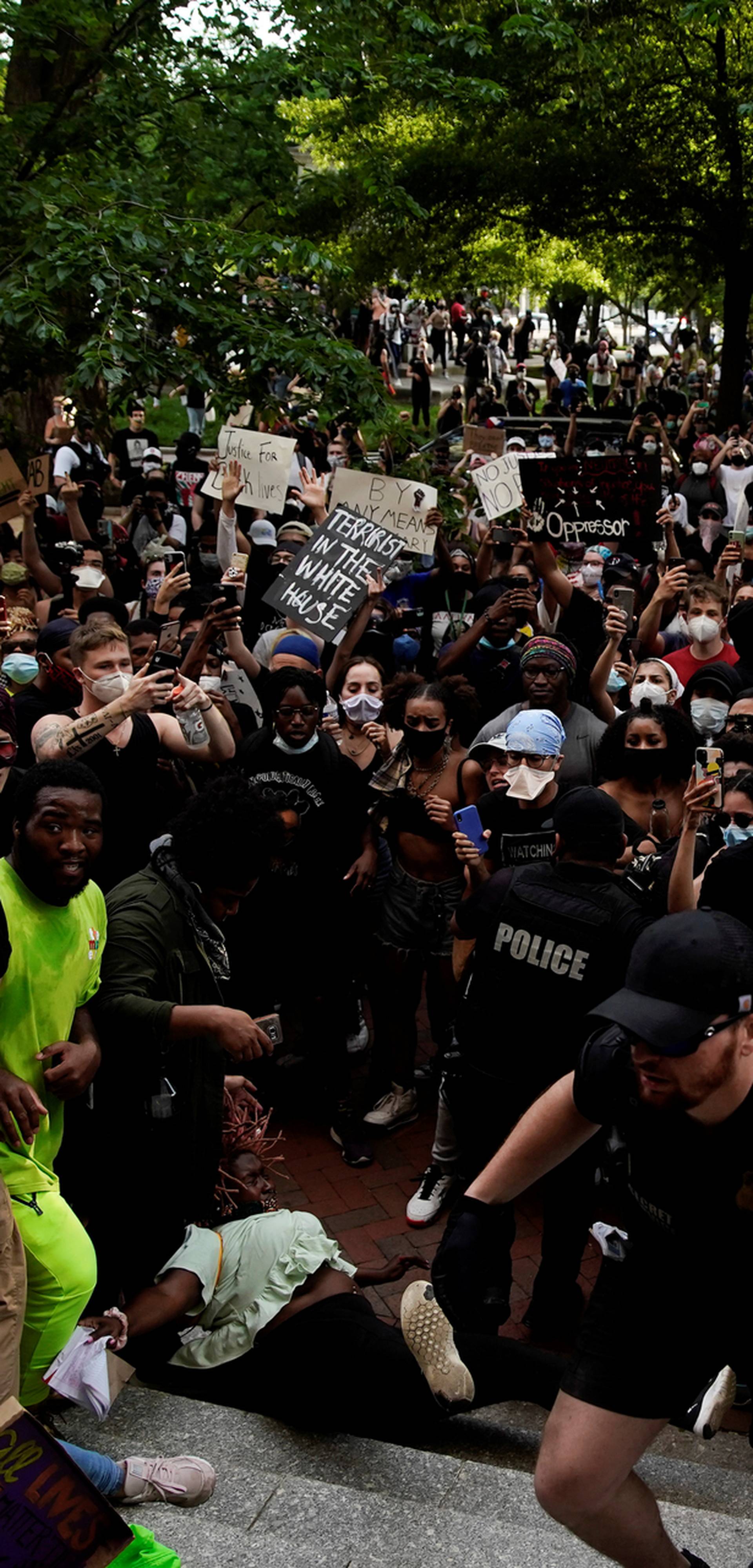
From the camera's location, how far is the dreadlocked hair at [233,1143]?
13.7 ft

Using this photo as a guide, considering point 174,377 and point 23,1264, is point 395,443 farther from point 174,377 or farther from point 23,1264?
point 23,1264

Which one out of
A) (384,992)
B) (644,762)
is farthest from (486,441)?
(384,992)

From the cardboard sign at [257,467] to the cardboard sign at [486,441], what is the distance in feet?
10.7

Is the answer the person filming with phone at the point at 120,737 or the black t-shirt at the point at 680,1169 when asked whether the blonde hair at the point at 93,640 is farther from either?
the black t-shirt at the point at 680,1169

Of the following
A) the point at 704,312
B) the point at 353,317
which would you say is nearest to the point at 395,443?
the point at 353,317

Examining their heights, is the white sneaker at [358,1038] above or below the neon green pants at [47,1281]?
below

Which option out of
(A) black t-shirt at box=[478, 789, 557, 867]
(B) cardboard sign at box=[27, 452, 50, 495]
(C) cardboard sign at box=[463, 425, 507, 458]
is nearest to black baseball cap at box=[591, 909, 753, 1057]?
(A) black t-shirt at box=[478, 789, 557, 867]

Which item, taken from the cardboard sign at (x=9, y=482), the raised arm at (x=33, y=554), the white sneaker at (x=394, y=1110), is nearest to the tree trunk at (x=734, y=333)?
the raised arm at (x=33, y=554)

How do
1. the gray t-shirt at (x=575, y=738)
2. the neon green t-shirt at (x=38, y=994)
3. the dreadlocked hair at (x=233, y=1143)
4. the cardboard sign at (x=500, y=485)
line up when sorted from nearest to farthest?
the neon green t-shirt at (x=38, y=994)
the dreadlocked hair at (x=233, y=1143)
the gray t-shirt at (x=575, y=738)
the cardboard sign at (x=500, y=485)

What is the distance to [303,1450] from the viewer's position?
359 centimetres

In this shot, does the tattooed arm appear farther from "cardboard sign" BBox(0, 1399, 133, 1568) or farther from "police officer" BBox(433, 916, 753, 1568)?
"cardboard sign" BBox(0, 1399, 133, 1568)

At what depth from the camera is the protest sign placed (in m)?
8.38

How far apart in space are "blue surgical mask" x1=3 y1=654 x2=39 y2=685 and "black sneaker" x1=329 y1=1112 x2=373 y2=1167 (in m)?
2.34

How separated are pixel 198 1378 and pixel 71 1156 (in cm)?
73
